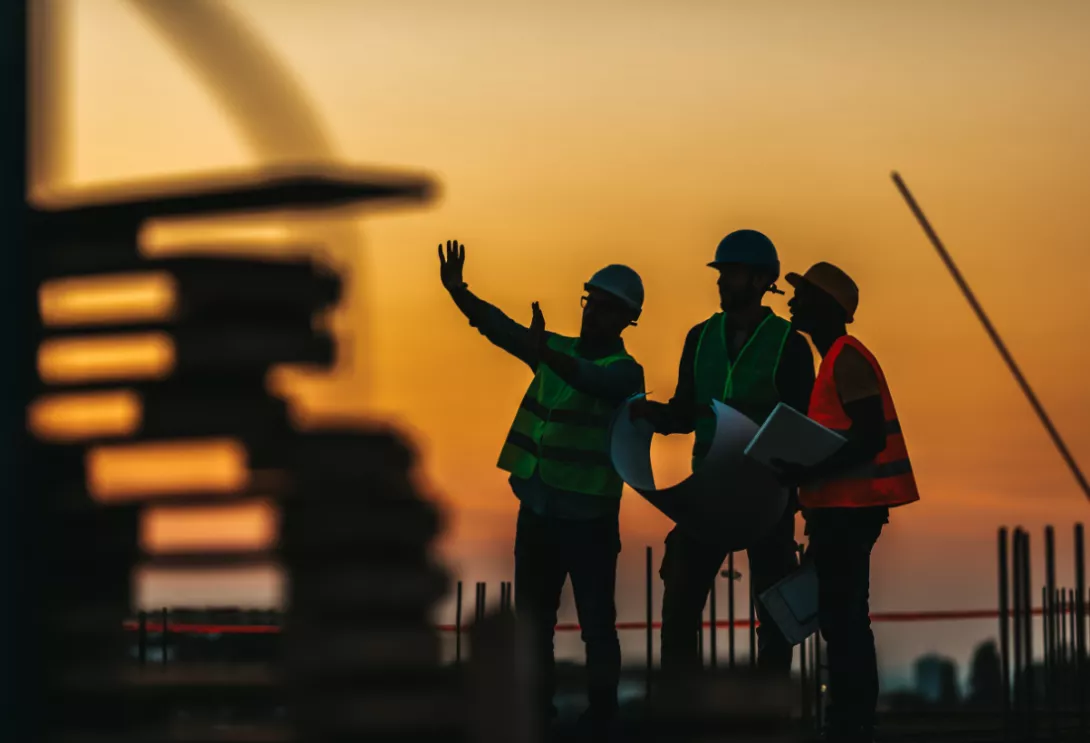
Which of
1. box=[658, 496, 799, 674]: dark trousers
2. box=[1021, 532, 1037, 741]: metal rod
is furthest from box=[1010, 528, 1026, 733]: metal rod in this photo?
box=[658, 496, 799, 674]: dark trousers

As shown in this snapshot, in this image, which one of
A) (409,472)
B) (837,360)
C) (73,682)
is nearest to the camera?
(409,472)

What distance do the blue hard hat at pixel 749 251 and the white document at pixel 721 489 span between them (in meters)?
0.88

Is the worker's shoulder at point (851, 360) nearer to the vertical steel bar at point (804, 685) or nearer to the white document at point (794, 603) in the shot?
the white document at point (794, 603)

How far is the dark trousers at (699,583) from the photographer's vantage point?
381 inches

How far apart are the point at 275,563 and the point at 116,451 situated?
0.73 meters

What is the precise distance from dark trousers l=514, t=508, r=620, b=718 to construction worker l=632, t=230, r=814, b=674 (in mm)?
295

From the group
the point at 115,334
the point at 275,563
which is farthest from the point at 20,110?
the point at 275,563

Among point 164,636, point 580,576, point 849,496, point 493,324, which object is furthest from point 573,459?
point 164,636

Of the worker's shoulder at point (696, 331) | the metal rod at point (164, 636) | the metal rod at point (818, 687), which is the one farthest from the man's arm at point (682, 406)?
the metal rod at point (818, 687)

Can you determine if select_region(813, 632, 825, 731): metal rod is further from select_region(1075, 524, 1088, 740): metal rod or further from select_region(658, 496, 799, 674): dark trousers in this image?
select_region(658, 496, 799, 674): dark trousers

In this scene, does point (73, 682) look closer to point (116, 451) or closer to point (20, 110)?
point (116, 451)

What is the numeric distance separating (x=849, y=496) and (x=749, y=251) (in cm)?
147

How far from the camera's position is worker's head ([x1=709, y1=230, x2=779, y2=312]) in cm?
980

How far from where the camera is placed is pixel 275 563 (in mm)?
5988
